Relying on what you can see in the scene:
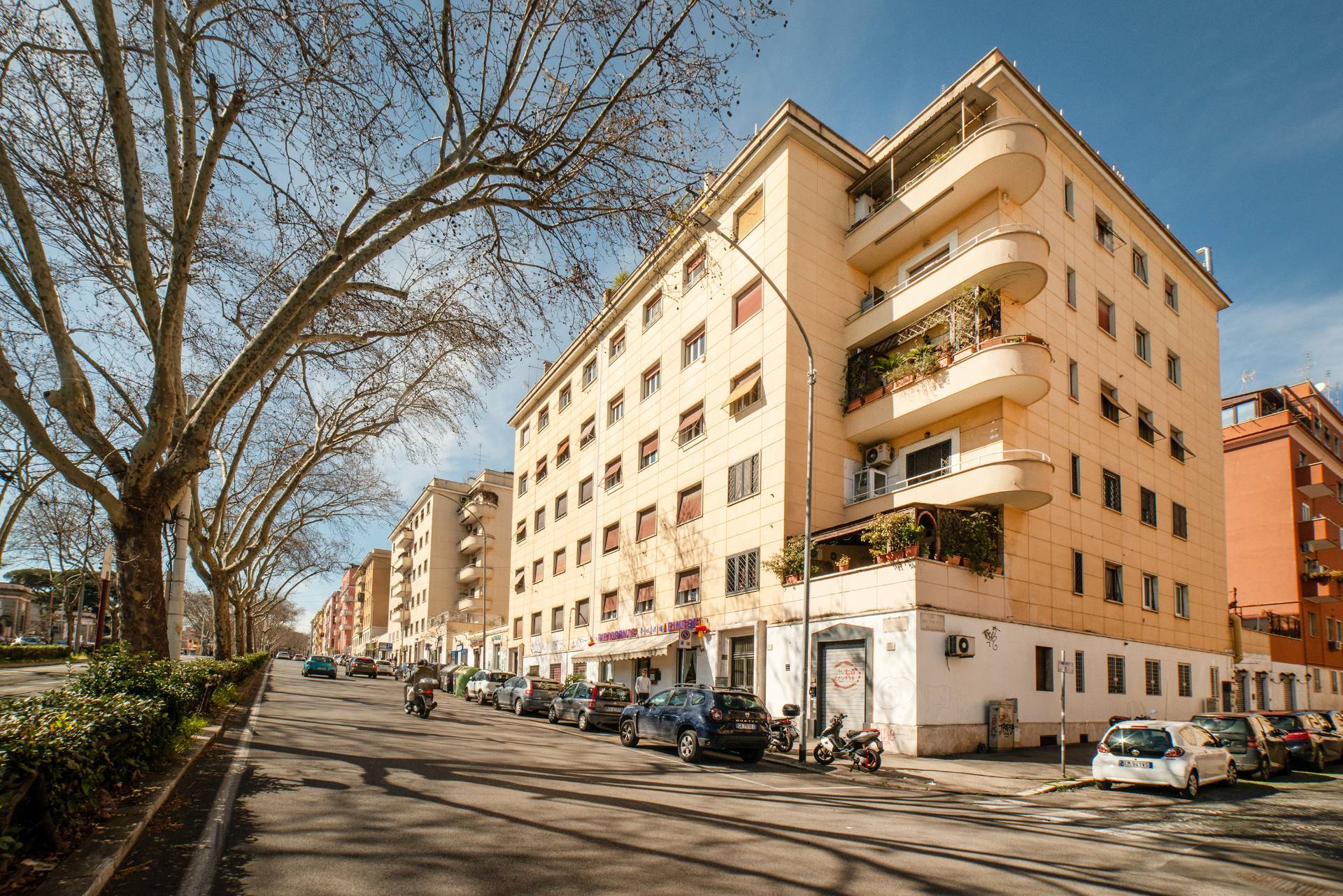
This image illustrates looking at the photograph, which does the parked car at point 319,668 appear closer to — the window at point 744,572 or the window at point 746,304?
the window at point 744,572

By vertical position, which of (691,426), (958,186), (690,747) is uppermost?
(958,186)

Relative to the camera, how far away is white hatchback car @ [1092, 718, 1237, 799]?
12.7 meters

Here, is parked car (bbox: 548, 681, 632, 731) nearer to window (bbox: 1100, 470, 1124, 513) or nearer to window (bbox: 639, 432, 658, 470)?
window (bbox: 639, 432, 658, 470)

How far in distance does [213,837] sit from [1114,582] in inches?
909

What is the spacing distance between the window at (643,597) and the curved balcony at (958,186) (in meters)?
13.4

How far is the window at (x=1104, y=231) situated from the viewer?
25.1 meters

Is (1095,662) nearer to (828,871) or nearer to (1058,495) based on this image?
(1058,495)

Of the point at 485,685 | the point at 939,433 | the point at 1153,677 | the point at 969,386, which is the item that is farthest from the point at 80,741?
the point at 485,685

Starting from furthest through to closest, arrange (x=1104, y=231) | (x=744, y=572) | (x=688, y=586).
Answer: (x=688, y=586) → (x=1104, y=231) → (x=744, y=572)

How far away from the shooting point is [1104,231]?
83.5 ft

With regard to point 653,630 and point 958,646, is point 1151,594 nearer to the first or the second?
point 958,646

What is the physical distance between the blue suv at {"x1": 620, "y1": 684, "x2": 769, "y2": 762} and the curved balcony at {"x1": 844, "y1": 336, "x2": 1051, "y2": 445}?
8818mm

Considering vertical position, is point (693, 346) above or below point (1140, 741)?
above

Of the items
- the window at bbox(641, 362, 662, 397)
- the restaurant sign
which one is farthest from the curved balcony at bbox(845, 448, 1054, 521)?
the window at bbox(641, 362, 662, 397)
